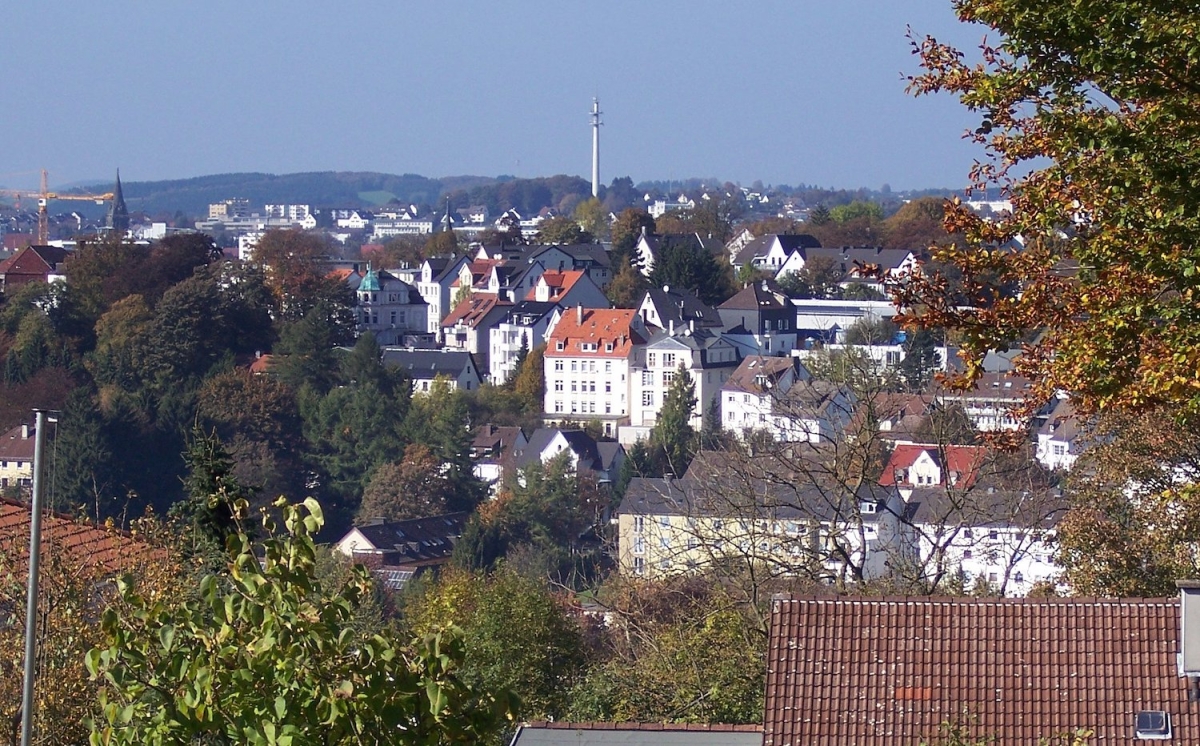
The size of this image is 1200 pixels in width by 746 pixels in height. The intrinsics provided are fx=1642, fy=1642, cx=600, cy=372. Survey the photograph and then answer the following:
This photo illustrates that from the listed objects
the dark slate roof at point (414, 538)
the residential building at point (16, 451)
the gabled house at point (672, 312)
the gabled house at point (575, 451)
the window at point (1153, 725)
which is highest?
the window at point (1153, 725)

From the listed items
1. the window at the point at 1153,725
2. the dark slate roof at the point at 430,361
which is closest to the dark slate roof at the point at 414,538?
the dark slate roof at the point at 430,361

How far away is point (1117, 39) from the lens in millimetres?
5707

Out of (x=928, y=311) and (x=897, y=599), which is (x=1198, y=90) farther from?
(x=897, y=599)

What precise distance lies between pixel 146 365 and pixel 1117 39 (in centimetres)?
5480

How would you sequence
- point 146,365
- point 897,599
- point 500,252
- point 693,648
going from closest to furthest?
point 897,599, point 693,648, point 146,365, point 500,252

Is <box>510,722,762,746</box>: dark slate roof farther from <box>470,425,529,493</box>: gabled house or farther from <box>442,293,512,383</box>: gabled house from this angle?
<box>442,293,512,383</box>: gabled house


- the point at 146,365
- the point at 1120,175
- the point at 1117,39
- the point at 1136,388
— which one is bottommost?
the point at 146,365

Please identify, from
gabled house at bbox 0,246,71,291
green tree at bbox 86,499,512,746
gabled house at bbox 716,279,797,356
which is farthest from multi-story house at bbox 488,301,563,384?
green tree at bbox 86,499,512,746

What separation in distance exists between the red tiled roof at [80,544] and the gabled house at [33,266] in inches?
2468

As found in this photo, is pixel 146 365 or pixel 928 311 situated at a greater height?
pixel 928 311

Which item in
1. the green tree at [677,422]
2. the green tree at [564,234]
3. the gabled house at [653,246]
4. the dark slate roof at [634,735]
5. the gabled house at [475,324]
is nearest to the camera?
the dark slate roof at [634,735]

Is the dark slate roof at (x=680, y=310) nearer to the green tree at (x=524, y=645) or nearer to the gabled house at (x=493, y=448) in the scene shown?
the gabled house at (x=493, y=448)

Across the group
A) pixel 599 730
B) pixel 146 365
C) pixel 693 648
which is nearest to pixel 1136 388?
pixel 599 730

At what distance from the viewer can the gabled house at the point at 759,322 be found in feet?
222
